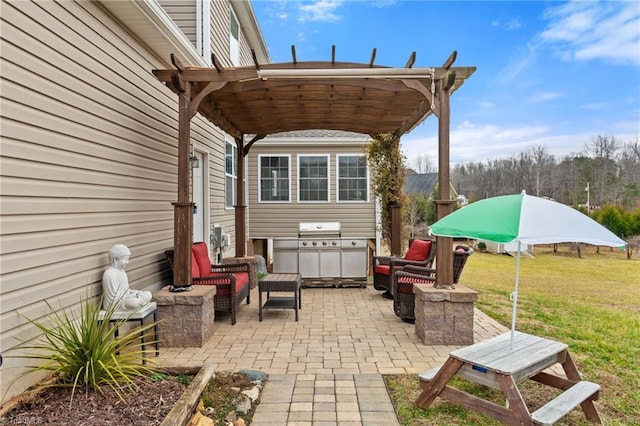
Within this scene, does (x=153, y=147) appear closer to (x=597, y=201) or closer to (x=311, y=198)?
(x=311, y=198)

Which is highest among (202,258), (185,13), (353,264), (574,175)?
(185,13)

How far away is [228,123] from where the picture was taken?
680 centimetres

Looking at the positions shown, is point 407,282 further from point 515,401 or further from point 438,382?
point 515,401

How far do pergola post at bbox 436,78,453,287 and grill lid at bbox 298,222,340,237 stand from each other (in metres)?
5.40

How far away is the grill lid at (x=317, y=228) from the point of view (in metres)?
9.83

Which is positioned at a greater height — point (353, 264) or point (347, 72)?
point (347, 72)

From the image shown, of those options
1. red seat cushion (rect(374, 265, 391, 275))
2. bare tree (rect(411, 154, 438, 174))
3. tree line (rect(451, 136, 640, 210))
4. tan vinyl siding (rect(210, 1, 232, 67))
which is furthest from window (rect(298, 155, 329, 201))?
bare tree (rect(411, 154, 438, 174))

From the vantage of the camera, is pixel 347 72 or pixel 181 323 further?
pixel 347 72

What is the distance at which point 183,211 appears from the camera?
4.36 meters

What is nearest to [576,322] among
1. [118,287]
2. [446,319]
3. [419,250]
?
[419,250]

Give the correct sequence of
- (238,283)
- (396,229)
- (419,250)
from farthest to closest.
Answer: (396,229) → (419,250) → (238,283)

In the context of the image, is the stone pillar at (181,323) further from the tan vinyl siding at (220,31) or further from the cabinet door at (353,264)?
the tan vinyl siding at (220,31)

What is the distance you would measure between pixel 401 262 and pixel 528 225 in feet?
12.9

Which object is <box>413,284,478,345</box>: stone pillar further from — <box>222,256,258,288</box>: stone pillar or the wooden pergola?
<box>222,256,258,288</box>: stone pillar
